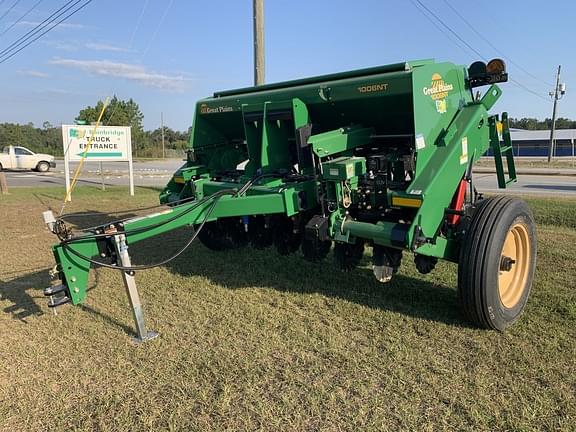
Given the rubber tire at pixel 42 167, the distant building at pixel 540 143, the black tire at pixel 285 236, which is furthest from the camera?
the distant building at pixel 540 143

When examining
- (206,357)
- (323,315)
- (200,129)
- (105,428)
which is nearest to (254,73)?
(200,129)

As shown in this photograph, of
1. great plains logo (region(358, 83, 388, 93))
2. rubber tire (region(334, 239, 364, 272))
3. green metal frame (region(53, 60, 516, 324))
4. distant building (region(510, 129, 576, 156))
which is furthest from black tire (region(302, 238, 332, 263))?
distant building (region(510, 129, 576, 156))

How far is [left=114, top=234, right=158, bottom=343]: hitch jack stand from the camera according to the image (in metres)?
3.46

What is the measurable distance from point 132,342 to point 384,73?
2905mm

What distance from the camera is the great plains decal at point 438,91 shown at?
12.5 feet

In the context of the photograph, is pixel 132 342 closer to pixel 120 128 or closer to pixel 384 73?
pixel 384 73

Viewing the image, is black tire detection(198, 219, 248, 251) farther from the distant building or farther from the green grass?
the distant building

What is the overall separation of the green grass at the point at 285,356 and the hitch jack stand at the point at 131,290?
100mm

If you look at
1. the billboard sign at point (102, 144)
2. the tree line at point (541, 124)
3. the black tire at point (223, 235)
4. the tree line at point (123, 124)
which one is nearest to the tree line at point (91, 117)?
the tree line at point (123, 124)

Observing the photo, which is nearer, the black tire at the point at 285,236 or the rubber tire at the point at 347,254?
the rubber tire at the point at 347,254

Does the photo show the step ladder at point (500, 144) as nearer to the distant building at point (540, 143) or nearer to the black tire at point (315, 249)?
the black tire at point (315, 249)

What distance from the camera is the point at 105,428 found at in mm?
2580

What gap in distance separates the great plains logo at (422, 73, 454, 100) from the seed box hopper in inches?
0.6

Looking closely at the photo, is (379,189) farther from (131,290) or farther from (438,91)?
(131,290)
